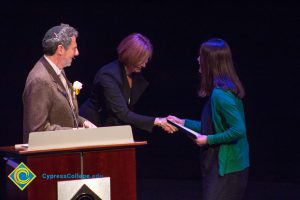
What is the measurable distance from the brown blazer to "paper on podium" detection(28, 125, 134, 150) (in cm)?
28

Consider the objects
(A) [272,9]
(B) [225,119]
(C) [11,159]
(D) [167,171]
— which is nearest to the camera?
(C) [11,159]

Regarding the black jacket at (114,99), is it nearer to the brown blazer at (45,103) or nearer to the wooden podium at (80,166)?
the brown blazer at (45,103)

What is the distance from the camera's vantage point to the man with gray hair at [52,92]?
111 inches

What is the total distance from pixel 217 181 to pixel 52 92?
104 centimetres

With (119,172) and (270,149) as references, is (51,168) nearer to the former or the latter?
(119,172)

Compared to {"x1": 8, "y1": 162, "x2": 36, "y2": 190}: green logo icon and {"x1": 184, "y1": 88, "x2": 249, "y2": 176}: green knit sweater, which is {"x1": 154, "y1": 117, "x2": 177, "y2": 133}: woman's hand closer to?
{"x1": 184, "y1": 88, "x2": 249, "y2": 176}: green knit sweater

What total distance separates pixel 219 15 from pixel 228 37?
0.78 feet

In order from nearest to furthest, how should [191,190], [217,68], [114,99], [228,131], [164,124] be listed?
[228,131], [217,68], [114,99], [164,124], [191,190]

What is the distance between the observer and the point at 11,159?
286 cm

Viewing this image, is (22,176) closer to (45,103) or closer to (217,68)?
(45,103)

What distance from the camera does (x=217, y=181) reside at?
10.4ft

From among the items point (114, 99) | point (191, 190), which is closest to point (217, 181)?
point (114, 99)

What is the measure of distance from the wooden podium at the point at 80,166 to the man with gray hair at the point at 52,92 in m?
0.22

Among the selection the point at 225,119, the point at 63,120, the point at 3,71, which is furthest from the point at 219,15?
the point at 63,120
